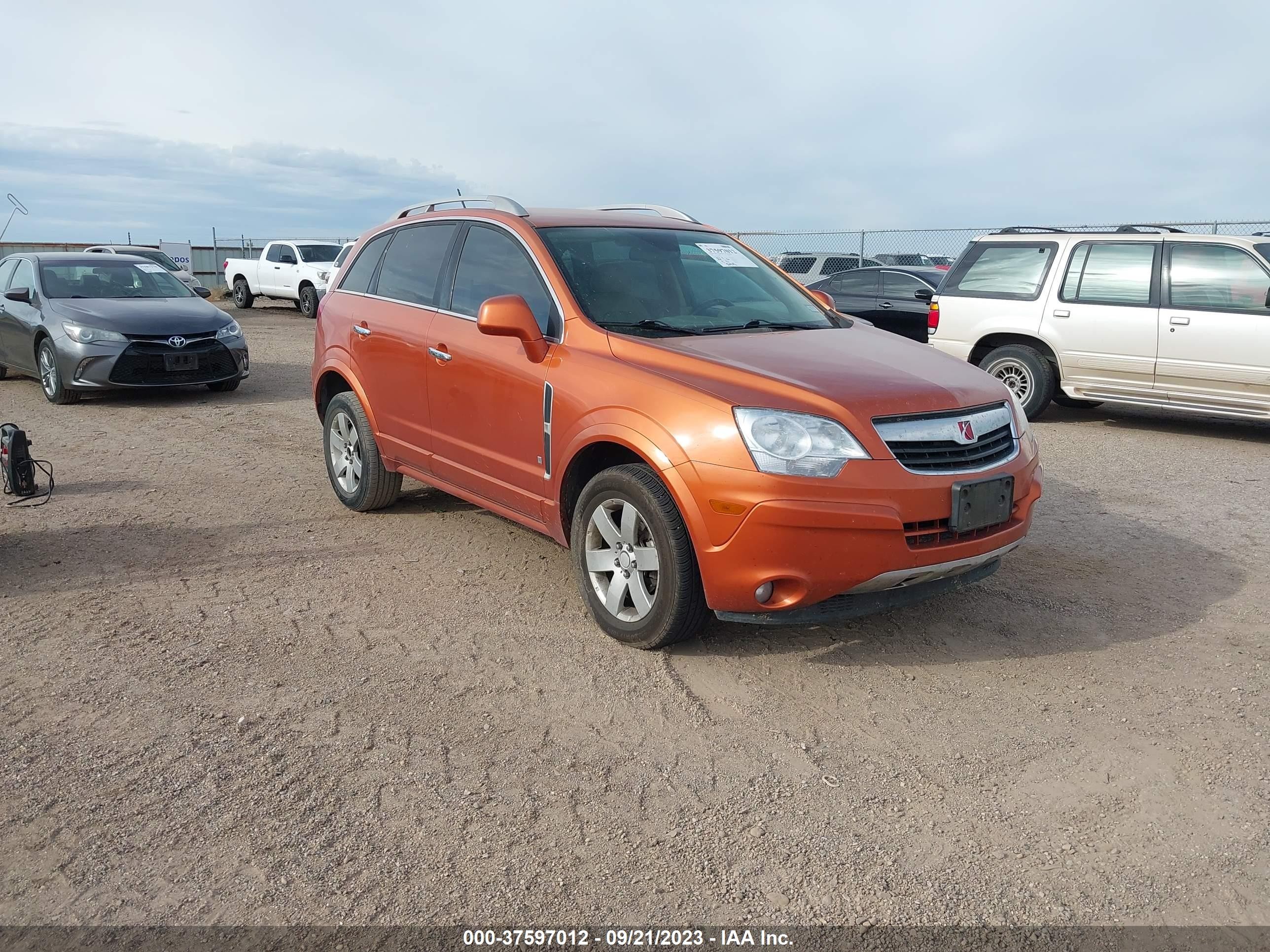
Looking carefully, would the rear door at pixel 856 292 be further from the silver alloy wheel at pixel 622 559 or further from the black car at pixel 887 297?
the silver alloy wheel at pixel 622 559

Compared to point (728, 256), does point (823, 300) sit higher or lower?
lower

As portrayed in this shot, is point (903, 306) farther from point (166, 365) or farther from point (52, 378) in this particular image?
point (52, 378)

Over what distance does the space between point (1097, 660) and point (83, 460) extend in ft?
23.4

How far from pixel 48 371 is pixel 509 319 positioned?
835cm

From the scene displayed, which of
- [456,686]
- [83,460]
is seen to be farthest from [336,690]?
[83,460]

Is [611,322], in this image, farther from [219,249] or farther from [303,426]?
[219,249]

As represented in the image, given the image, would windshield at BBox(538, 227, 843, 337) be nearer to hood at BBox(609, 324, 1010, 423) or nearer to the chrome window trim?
the chrome window trim

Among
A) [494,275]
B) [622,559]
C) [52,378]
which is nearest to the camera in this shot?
[622,559]

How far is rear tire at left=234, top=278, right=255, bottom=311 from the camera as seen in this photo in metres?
25.4

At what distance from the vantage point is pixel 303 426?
9422mm

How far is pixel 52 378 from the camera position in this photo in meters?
10.5

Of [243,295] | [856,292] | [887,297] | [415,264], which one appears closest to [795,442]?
[415,264]

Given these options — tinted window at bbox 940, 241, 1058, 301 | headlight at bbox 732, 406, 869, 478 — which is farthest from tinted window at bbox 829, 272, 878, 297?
headlight at bbox 732, 406, 869, 478

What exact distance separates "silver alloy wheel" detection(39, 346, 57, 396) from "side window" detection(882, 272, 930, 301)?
10.5 m
